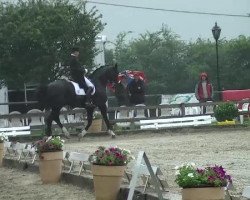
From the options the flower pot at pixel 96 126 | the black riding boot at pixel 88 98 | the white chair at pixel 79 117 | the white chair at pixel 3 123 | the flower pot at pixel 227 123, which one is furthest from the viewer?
the white chair at pixel 79 117

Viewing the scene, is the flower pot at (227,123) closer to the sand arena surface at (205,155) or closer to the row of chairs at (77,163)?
the sand arena surface at (205,155)

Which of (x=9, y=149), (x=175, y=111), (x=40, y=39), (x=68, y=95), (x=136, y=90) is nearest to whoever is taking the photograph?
(x=9, y=149)

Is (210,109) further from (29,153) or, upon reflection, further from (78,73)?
(29,153)

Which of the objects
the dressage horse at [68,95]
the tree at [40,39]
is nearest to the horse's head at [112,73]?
the dressage horse at [68,95]

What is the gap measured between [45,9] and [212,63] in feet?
73.0

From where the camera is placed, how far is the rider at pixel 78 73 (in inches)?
778

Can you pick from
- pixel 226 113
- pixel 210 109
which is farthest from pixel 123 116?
pixel 226 113

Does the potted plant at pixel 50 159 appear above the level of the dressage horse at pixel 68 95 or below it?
below

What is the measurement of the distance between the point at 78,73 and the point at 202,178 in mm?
13684

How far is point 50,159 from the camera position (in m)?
12.0

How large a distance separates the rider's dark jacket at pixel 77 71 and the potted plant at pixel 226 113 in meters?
6.20

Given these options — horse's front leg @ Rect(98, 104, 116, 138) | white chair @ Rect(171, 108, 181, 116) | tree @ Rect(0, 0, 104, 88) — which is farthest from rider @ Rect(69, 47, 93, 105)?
tree @ Rect(0, 0, 104, 88)

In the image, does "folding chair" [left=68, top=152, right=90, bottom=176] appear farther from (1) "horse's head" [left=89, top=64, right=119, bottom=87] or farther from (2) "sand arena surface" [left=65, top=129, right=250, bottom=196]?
(1) "horse's head" [left=89, top=64, right=119, bottom=87]

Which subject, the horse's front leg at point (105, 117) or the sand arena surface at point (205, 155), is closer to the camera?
the sand arena surface at point (205, 155)
